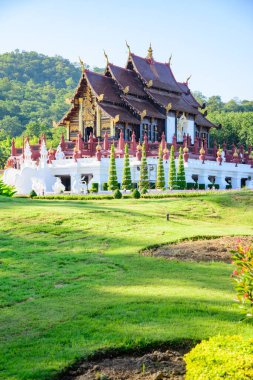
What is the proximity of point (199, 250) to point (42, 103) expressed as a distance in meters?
109

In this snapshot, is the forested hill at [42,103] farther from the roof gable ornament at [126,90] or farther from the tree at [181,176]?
the tree at [181,176]

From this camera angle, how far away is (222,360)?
644 centimetres

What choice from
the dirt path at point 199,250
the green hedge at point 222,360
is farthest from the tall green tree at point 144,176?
the green hedge at point 222,360

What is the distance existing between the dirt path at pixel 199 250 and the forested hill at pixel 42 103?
56.8 meters

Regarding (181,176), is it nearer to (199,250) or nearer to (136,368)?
(199,250)

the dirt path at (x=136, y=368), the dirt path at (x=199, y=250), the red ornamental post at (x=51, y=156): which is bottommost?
the dirt path at (x=136, y=368)

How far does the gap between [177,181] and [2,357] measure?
2896 cm

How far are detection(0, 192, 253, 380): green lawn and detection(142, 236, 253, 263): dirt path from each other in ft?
1.91

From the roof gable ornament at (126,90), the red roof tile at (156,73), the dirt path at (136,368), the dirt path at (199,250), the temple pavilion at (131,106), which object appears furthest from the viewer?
the red roof tile at (156,73)

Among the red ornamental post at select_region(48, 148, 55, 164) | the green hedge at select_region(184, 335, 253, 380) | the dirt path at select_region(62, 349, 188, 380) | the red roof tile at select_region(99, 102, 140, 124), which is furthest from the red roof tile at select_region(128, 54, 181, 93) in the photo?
the green hedge at select_region(184, 335, 253, 380)

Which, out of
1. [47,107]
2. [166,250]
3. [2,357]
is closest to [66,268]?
[166,250]

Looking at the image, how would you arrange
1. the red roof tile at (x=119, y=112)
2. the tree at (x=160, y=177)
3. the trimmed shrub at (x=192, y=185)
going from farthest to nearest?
1. the red roof tile at (x=119, y=112)
2. the trimmed shrub at (x=192, y=185)
3. the tree at (x=160, y=177)

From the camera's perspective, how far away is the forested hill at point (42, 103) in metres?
80.0

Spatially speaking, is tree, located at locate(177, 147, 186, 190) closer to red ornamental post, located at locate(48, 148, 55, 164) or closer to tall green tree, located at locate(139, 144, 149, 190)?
tall green tree, located at locate(139, 144, 149, 190)
